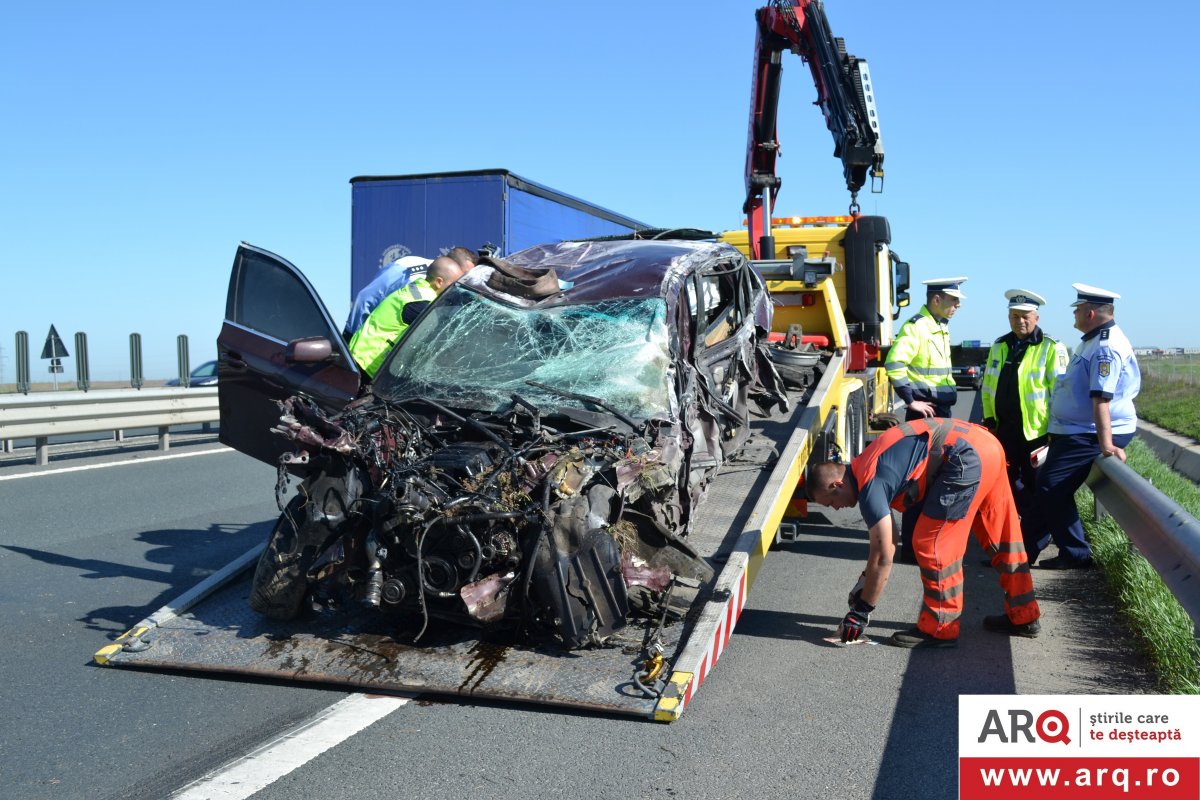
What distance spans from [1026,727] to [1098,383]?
3.82 m

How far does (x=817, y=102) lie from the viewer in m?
13.4

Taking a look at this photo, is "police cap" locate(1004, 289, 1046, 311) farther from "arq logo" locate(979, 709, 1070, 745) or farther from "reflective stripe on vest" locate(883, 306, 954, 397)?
"arq logo" locate(979, 709, 1070, 745)

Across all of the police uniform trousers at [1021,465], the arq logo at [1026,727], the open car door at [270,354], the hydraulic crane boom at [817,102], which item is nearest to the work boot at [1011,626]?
the police uniform trousers at [1021,465]

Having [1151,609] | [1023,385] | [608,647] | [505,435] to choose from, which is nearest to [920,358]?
[1023,385]

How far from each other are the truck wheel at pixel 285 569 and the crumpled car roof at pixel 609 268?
202 cm

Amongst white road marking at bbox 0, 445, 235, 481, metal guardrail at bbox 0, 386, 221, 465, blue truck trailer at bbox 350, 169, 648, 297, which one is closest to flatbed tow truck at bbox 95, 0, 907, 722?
blue truck trailer at bbox 350, 169, 648, 297

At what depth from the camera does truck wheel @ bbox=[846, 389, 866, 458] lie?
29.6ft

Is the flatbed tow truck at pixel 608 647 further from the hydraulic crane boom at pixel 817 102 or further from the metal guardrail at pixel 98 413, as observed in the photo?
the metal guardrail at pixel 98 413

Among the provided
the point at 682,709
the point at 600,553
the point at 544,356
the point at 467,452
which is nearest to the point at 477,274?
the point at 544,356

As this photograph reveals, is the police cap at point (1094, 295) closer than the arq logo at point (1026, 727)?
No

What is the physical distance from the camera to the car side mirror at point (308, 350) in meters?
5.89

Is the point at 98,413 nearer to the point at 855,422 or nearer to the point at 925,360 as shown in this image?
the point at 855,422

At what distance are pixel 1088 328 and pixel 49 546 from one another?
750 centimetres

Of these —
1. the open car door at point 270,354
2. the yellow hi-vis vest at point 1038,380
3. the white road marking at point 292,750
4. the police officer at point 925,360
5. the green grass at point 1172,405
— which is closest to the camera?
the white road marking at point 292,750
